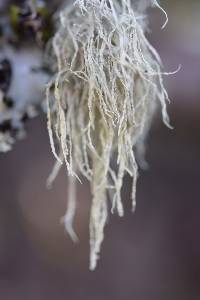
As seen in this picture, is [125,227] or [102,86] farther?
[125,227]

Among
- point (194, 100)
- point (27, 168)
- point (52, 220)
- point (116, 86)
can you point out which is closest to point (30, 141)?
point (27, 168)

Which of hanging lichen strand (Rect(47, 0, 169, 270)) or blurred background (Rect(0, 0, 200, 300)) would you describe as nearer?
hanging lichen strand (Rect(47, 0, 169, 270))

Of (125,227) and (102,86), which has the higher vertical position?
(102,86)

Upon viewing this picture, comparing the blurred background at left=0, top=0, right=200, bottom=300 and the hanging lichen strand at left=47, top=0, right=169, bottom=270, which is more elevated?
the hanging lichen strand at left=47, top=0, right=169, bottom=270

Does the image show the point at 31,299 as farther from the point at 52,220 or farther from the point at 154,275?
the point at 154,275
